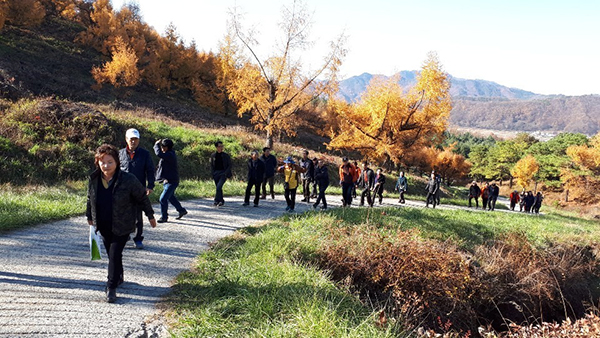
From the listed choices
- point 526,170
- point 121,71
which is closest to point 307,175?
point 121,71

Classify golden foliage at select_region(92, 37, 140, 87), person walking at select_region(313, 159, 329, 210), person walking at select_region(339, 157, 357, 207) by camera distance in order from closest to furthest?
person walking at select_region(313, 159, 329, 210) < person walking at select_region(339, 157, 357, 207) < golden foliage at select_region(92, 37, 140, 87)

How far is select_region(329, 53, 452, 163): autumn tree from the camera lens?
88.1 ft

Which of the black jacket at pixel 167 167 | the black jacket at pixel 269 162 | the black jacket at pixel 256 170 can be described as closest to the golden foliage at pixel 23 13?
the black jacket at pixel 269 162

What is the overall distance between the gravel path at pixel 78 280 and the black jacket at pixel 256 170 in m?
3.28

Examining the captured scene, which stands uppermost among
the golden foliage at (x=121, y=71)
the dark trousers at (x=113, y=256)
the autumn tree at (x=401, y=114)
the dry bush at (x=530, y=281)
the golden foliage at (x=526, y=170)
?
the golden foliage at (x=121, y=71)

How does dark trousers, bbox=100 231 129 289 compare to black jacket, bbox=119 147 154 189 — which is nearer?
dark trousers, bbox=100 231 129 289

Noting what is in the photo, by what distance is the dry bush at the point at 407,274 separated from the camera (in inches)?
251

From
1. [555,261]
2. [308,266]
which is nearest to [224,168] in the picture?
[308,266]

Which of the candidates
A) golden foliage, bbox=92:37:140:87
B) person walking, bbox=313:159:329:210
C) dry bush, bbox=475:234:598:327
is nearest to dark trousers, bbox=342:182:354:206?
person walking, bbox=313:159:329:210

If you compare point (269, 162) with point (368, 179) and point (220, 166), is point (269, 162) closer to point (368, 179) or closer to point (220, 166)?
point (220, 166)

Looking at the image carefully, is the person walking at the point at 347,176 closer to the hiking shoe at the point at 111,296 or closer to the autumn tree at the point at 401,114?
the hiking shoe at the point at 111,296

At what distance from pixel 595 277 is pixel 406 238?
7492 millimetres

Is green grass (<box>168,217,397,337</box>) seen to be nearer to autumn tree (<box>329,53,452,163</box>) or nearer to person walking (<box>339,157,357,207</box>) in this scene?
person walking (<box>339,157,357,207</box>)

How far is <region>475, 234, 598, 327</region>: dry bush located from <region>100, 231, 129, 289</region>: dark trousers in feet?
21.7
